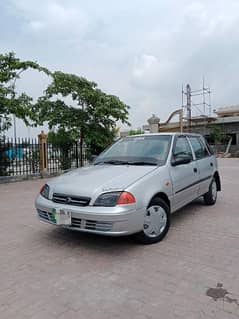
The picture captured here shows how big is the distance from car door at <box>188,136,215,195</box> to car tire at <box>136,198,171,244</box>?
5.07 ft

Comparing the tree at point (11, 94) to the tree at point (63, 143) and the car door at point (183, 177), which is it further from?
the car door at point (183, 177)

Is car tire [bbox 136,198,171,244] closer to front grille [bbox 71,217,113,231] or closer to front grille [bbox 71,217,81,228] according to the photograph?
front grille [bbox 71,217,113,231]

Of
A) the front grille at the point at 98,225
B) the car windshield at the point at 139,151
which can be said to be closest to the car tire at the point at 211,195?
the car windshield at the point at 139,151

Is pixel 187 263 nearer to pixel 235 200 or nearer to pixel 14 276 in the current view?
pixel 14 276

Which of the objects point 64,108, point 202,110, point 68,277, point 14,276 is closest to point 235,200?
point 68,277

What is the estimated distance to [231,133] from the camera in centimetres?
2720

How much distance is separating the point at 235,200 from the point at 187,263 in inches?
149

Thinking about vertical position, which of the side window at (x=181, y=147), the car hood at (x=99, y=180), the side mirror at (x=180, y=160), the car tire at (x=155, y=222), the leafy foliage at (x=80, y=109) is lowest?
the car tire at (x=155, y=222)

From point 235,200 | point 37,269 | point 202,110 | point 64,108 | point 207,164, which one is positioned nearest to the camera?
point 37,269

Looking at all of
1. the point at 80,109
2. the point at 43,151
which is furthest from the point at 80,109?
the point at 43,151

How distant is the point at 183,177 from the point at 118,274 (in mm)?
2041

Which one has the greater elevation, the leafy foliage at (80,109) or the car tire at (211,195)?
the leafy foliage at (80,109)

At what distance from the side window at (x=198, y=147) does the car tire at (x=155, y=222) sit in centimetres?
176

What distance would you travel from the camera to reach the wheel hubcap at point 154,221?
11.4ft
